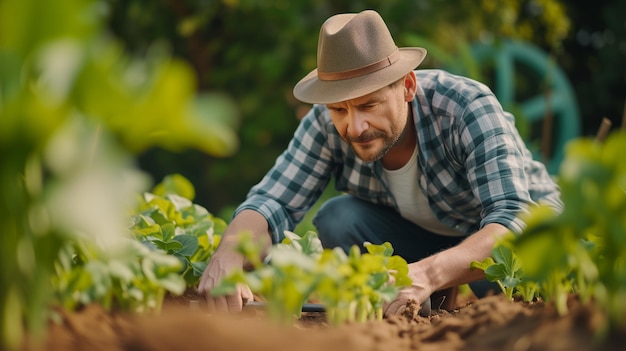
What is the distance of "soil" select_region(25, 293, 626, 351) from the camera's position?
4.26 feet

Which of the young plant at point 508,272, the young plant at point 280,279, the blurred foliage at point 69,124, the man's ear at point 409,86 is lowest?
the young plant at point 508,272

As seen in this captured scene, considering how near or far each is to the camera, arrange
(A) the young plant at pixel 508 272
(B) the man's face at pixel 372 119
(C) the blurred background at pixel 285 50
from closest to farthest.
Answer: (A) the young plant at pixel 508 272 → (B) the man's face at pixel 372 119 → (C) the blurred background at pixel 285 50

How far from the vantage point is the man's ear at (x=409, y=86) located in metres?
2.64

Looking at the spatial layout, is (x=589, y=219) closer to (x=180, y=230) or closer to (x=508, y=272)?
(x=508, y=272)

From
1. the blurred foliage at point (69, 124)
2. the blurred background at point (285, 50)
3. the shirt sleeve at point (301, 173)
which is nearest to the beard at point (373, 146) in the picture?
the shirt sleeve at point (301, 173)

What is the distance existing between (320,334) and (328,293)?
4.2 inches

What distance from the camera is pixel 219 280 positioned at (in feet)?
7.09

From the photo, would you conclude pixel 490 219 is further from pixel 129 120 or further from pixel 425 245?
pixel 129 120

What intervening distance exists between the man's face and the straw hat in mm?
55

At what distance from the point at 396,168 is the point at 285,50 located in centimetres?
235

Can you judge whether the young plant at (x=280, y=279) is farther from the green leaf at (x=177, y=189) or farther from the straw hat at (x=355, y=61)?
the green leaf at (x=177, y=189)

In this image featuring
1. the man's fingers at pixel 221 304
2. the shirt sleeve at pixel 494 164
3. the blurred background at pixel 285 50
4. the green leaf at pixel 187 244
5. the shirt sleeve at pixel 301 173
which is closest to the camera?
the man's fingers at pixel 221 304

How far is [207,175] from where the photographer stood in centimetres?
587

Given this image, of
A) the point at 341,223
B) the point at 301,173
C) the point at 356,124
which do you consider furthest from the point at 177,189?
the point at 356,124
